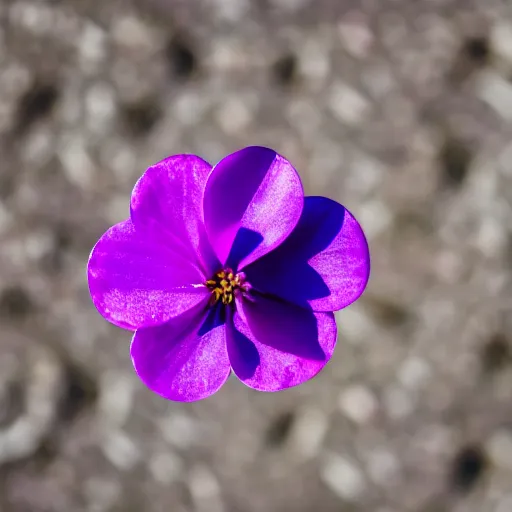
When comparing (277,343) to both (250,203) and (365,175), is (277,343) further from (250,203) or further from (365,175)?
(365,175)

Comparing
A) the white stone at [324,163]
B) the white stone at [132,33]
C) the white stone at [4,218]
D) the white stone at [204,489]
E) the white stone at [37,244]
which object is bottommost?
the white stone at [204,489]

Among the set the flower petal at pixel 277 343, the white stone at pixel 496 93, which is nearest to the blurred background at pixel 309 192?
the white stone at pixel 496 93

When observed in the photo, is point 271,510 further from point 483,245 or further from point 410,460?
point 483,245

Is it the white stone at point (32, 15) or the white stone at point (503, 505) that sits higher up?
the white stone at point (32, 15)

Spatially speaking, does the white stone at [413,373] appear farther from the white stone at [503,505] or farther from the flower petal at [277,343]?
the flower petal at [277,343]

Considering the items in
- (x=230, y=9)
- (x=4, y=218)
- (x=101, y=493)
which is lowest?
(x=101, y=493)

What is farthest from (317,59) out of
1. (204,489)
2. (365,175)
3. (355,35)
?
(204,489)

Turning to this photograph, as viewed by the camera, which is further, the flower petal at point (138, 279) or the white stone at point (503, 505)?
the white stone at point (503, 505)

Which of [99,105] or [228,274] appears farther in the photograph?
[99,105]
